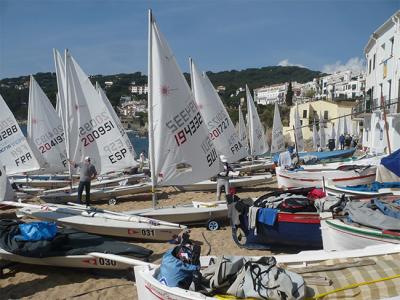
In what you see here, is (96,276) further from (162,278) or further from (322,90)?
(322,90)

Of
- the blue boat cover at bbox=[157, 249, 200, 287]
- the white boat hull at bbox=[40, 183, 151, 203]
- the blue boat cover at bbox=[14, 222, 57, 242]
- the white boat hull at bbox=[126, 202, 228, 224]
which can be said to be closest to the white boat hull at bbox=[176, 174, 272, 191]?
the white boat hull at bbox=[40, 183, 151, 203]

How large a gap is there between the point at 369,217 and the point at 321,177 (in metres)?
6.19

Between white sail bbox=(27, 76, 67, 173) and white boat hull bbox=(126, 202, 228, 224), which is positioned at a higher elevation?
white sail bbox=(27, 76, 67, 173)

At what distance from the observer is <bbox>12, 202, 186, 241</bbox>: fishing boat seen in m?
7.97

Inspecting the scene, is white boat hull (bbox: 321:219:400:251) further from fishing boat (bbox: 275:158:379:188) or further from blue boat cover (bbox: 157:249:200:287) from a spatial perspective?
fishing boat (bbox: 275:158:379:188)

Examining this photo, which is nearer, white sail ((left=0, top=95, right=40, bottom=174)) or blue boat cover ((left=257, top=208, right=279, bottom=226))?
blue boat cover ((left=257, top=208, right=279, bottom=226))

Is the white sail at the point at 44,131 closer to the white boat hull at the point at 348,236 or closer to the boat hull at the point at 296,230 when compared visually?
the boat hull at the point at 296,230

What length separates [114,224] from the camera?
8188 mm

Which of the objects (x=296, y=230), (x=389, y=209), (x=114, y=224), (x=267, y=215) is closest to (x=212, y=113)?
(x=114, y=224)

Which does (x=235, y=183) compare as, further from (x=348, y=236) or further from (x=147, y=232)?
(x=348, y=236)

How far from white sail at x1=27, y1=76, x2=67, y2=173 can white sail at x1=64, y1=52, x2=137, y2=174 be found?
387cm

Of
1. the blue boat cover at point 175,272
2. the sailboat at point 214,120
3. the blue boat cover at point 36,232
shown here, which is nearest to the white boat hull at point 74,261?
the blue boat cover at point 36,232

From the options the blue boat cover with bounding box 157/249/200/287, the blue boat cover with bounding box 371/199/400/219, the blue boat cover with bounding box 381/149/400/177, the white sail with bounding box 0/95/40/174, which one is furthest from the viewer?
the white sail with bounding box 0/95/40/174

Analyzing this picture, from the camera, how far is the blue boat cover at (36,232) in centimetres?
653
